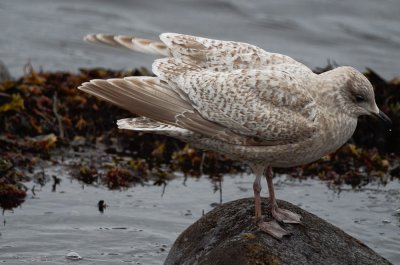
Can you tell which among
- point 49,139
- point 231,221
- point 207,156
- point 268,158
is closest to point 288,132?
point 268,158

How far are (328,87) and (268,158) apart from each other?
683mm

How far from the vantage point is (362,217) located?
785 cm

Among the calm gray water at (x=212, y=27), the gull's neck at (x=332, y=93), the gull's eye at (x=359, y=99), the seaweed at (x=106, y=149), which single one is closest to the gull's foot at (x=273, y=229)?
the gull's neck at (x=332, y=93)

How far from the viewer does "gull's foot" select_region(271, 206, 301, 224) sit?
6.26 m

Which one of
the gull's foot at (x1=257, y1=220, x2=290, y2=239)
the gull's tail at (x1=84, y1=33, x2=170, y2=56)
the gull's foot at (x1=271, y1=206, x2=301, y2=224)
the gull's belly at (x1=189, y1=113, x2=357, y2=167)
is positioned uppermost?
the gull's tail at (x1=84, y1=33, x2=170, y2=56)

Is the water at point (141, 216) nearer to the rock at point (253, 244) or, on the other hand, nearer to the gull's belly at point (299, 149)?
the rock at point (253, 244)

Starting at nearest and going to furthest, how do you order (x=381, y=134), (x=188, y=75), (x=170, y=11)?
(x=188, y=75) < (x=381, y=134) < (x=170, y=11)

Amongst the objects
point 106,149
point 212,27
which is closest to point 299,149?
point 106,149

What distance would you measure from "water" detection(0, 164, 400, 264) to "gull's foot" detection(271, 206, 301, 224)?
1.13 metres

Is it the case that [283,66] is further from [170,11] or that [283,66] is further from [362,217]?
[170,11]

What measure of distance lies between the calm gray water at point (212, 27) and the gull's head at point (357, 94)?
7.99m

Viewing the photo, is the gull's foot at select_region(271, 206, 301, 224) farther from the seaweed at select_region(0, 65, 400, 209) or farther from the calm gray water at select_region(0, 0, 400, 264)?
the seaweed at select_region(0, 65, 400, 209)

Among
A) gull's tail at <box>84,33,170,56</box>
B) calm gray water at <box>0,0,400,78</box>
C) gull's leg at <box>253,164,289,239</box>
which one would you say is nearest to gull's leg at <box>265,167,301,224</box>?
gull's leg at <box>253,164,289,239</box>

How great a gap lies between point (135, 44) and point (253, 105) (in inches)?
48.3
